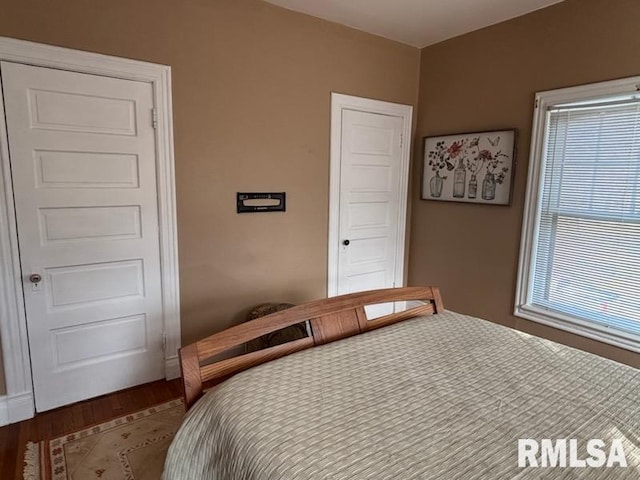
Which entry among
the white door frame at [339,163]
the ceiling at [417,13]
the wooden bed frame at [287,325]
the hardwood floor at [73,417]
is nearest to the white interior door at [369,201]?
the white door frame at [339,163]

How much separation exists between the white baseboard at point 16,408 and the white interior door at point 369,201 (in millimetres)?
2300

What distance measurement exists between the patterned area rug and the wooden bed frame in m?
0.75

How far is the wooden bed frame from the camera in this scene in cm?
136

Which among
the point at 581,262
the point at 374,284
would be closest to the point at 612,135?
the point at 581,262

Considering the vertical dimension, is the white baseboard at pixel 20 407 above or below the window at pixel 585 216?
below

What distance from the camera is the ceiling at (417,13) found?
105 inches

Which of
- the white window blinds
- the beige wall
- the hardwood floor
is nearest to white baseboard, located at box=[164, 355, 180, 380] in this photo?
the hardwood floor

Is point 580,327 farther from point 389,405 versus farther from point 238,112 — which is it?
point 238,112

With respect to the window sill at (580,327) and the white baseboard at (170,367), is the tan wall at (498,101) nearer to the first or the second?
the window sill at (580,327)

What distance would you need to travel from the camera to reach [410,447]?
1034 mm

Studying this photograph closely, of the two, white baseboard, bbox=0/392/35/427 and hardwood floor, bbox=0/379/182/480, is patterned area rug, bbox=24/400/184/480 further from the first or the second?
white baseboard, bbox=0/392/35/427

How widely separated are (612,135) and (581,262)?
2.79 feet

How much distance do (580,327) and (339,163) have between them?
7.07ft

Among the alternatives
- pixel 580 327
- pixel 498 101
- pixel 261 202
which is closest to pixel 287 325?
pixel 261 202
